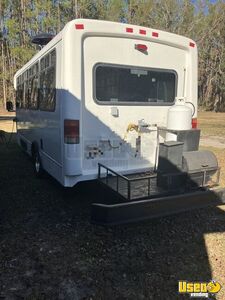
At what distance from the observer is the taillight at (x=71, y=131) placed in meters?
4.43

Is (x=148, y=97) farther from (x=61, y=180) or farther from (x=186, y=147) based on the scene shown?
(x=61, y=180)

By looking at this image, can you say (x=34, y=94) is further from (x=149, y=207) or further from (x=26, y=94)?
(x=149, y=207)

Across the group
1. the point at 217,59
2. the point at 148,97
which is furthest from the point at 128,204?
the point at 217,59

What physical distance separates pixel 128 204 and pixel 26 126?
562cm

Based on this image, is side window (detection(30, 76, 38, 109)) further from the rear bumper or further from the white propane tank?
the rear bumper

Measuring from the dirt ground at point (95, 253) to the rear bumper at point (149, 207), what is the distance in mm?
564

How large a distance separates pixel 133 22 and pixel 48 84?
32.4 meters

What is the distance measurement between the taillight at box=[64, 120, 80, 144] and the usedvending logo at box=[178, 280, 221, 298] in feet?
7.87

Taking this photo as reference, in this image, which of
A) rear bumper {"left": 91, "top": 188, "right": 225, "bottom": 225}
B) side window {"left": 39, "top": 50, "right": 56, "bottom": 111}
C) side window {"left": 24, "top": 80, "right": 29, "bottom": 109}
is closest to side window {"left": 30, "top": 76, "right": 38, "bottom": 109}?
side window {"left": 39, "top": 50, "right": 56, "bottom": 111}

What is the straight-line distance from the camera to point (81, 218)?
4.82 metres

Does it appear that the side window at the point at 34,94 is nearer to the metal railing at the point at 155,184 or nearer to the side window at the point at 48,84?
the side window at the point at 48,84

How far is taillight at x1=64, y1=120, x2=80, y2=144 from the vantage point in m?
4.43

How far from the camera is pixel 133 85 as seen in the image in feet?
16.2

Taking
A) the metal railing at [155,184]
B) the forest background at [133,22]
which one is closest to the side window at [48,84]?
the metal railing at [155,184]
